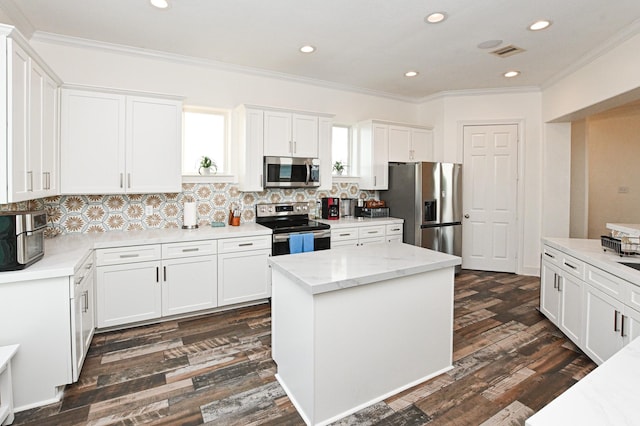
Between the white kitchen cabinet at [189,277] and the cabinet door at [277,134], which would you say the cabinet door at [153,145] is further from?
the cabinet door at [277,134]

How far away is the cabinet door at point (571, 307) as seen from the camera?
9.34 ft

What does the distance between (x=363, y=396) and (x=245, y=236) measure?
6.86ft

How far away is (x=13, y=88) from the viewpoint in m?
2.14

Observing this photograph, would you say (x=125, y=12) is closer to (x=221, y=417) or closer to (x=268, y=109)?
(x=268, y=109)

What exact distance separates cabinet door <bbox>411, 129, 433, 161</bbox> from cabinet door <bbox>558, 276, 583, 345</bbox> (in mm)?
2866

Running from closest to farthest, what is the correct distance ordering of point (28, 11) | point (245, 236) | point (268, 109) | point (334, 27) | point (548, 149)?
point (28, 11), point (334, 27), point (245, 236), point (268, 109), point (548, 149)

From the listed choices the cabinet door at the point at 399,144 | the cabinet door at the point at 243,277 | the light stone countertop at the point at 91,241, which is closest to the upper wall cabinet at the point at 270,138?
the light stone countertop at the point at 91,241

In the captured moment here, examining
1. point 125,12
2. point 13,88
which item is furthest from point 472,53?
point 13,88

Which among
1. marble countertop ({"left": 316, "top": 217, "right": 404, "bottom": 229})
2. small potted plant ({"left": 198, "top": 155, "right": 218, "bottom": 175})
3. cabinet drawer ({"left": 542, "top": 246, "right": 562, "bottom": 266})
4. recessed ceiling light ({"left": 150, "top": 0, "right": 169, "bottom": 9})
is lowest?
cabinet drawer ({"left": 542, "top": 246, "right": 562, "bottom": 266})

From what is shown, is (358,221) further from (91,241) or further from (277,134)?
(91,241)

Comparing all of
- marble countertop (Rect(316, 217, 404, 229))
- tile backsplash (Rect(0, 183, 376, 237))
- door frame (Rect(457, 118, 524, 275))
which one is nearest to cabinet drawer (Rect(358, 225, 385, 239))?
marble countertop (Rect(316, 217, 404, 229))

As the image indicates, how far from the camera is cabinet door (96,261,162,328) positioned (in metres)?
3.09

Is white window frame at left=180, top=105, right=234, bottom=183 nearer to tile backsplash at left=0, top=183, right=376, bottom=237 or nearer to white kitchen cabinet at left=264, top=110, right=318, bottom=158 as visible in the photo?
tile backsplash at left=0, top=183, right=376, bottom=237

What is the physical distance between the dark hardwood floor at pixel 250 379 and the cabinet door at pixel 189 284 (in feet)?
0.57
